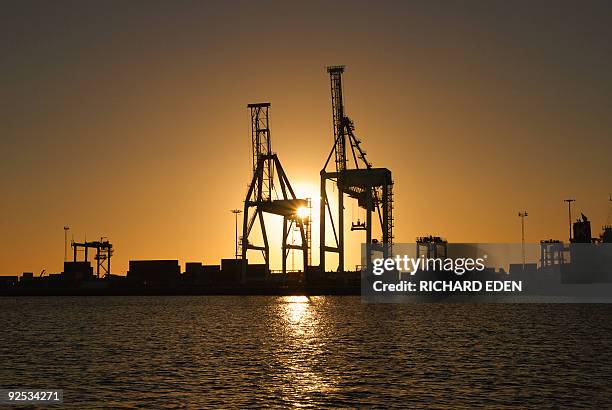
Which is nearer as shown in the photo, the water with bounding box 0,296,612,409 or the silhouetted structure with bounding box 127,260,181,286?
the water with bounding box 0,296,612,409

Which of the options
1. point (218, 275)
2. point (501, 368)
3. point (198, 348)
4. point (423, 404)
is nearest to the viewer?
point (423, 404)

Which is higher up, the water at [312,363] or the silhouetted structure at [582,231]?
the silhouetted structure at [582,231]

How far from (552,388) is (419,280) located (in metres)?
138

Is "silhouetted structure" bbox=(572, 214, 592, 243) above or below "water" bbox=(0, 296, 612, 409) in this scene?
above

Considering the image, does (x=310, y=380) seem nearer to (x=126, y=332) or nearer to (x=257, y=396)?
(x=257, y=396)

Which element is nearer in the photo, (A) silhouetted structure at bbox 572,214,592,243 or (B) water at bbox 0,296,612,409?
(B) water at bbox 0,296,612,409

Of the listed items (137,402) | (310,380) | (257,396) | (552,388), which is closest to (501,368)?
(552,388)

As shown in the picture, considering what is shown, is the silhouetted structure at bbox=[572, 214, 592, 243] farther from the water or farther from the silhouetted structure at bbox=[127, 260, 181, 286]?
the water

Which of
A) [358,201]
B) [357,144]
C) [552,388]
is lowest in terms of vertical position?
[552,388]

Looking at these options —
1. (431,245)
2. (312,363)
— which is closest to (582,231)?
(431,245)

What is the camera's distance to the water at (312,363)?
34969mm

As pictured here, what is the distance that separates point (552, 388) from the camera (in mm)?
37312

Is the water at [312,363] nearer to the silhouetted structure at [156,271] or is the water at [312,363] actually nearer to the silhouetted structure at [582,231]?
the silhouetted structure at [156,271]

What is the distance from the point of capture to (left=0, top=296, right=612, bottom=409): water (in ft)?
115
